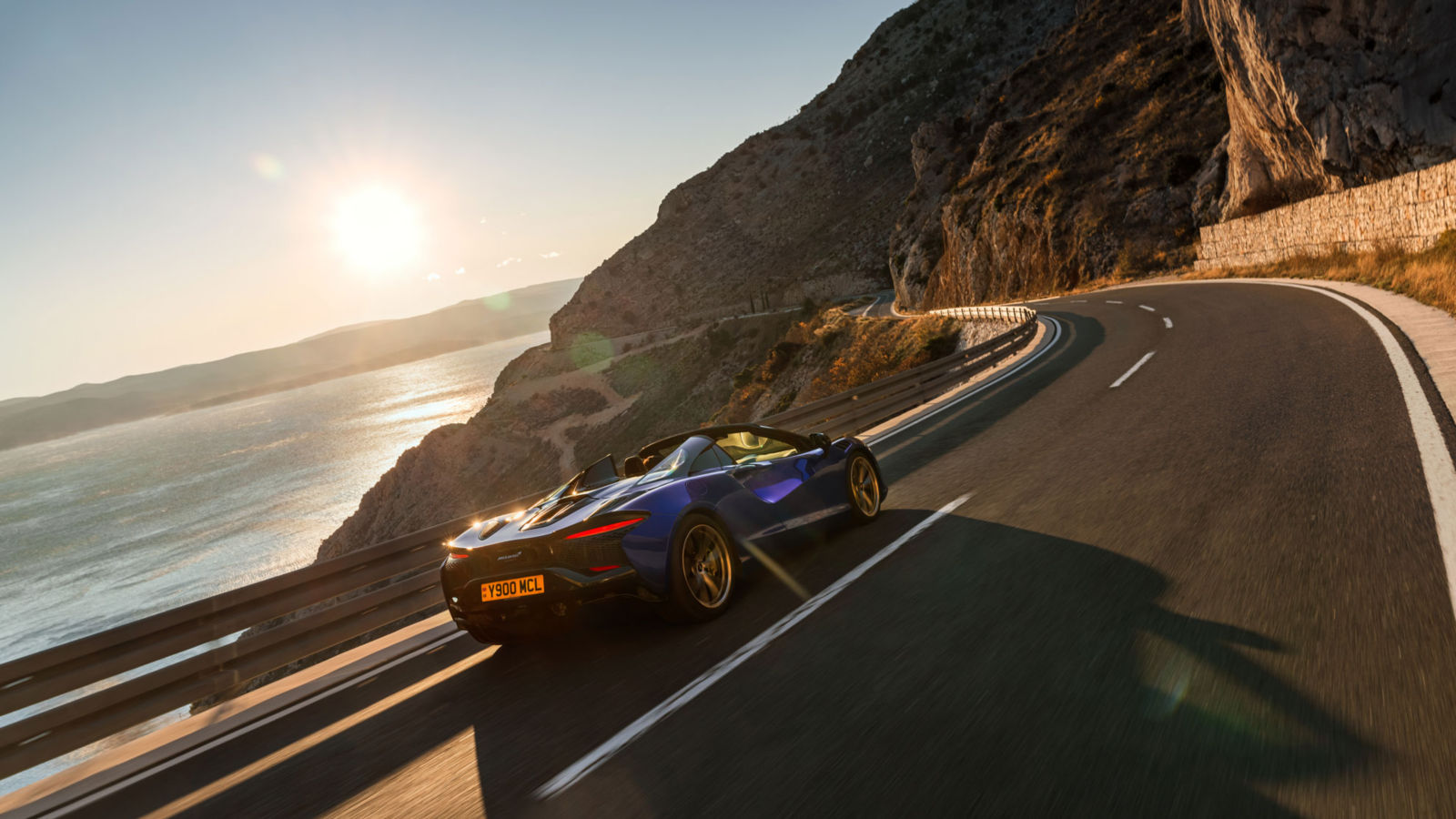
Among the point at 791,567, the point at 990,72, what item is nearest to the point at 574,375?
the point at 990,72

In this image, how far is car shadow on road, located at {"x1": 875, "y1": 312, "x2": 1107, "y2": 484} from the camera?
9805 millimetres

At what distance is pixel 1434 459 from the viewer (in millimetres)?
5801

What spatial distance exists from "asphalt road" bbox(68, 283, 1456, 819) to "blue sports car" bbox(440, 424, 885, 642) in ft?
0.98

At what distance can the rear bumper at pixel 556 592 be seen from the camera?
182 inches

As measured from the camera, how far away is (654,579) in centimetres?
473

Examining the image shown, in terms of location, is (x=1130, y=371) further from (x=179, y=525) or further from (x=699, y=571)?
(x=179, y=525)

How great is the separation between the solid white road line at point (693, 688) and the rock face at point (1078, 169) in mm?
40779

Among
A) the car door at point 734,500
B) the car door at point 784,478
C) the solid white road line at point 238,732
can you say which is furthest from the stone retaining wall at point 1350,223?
the solid white road line at point 238,732

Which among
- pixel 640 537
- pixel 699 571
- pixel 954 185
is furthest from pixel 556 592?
pixel 954 185

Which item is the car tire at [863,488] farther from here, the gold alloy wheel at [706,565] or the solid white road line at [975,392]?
the solid white road line at [975,392]

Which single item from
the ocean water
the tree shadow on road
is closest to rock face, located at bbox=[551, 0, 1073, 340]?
the ocean water

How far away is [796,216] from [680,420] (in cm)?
5294

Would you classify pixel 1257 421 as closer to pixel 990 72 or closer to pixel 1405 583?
pixel 1405 583

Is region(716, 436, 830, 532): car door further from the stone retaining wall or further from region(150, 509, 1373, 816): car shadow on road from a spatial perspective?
the stone retaining wall
